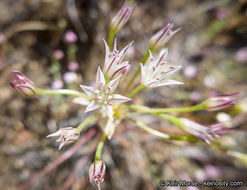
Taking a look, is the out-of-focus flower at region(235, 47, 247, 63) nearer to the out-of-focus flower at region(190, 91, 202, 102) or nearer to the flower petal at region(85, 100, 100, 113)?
the out-of-focus flower at region(190, 91, 202, 102)

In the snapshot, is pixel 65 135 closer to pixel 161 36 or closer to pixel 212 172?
pixel 161 36

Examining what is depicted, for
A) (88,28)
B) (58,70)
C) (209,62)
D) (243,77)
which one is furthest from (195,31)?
(58,70)

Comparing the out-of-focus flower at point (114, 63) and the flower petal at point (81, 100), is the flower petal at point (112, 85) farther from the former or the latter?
the flower petal at point (81, 100)

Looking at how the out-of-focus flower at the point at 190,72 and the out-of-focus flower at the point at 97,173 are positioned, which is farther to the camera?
the out-of-focus flower at the point at 190,72

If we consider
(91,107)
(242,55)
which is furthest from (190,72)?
(91,107)

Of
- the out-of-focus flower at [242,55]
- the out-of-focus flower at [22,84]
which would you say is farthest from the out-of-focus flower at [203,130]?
the out-of-focus flower at [242,55]

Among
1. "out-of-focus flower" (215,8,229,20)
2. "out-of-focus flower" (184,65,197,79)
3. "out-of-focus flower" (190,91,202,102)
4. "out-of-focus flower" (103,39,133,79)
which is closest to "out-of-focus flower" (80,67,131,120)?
"out-of-focus flower" (103,39,133,79)
